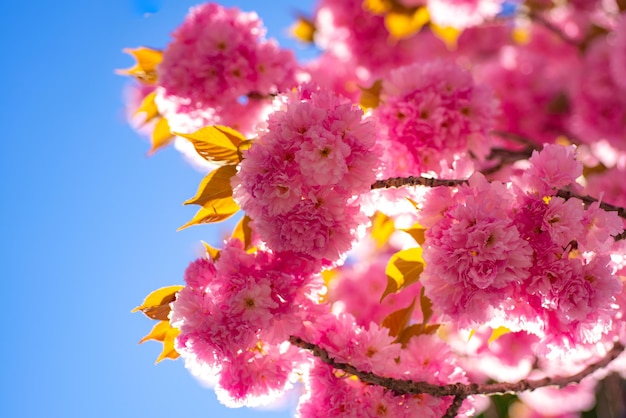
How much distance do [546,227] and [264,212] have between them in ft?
1.44

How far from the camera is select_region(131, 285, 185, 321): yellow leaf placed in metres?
1.12

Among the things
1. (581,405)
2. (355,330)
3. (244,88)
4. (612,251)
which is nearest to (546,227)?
(612,251)

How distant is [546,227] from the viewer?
0.98 m

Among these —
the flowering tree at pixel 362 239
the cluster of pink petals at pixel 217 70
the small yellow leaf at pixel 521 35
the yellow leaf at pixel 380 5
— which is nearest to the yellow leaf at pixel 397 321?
the flowering tree at pixel 362 239

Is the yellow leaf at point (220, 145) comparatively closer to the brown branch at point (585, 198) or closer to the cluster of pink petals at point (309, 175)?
the cluster of pink petals at point (309, 175)

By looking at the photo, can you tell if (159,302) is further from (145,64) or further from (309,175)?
(145,64)

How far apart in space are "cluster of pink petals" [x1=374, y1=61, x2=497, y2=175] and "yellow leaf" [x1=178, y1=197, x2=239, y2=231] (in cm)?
42

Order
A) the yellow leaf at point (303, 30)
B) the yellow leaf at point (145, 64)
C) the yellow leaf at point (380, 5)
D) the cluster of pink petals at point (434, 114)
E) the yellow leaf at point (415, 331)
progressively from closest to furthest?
the yellow leaf at point (415, 331), the cluster of pink petals at point (434, 114), the yellow leaf at point (145, 64), the yellow leaf at point (380, 5), the yellow leaf at point (303, 30)

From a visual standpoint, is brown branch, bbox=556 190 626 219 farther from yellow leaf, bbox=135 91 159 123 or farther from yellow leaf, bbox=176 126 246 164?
yellow leaf, bbox=135 91 159 123

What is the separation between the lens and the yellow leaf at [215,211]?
1.17 metres

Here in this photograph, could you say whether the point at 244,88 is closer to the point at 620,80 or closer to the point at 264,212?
the point at 264,212

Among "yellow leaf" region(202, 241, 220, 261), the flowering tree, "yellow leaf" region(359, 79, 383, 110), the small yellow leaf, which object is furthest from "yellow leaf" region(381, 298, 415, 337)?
the small yellow leaf

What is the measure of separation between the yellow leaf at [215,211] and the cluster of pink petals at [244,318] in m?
0.07

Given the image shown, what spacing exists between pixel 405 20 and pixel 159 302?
2.05m
